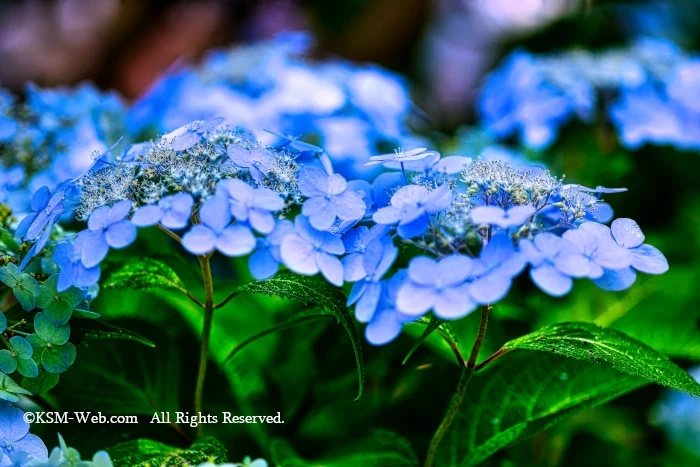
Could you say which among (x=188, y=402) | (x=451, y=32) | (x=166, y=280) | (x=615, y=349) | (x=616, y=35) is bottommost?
(x=451, y=32)

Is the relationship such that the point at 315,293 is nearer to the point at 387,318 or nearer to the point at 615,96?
the point at 387,318

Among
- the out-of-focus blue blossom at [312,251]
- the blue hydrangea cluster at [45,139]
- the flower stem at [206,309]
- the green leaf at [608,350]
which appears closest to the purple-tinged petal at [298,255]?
the out-of-focus blue blossom at [312,251]

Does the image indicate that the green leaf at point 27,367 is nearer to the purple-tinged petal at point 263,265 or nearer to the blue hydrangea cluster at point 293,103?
the purple-tinged petal at point 263,265

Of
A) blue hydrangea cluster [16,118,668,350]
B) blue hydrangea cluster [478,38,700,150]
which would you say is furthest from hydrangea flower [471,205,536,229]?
blue hydrangea cluster [478,38,700,150]

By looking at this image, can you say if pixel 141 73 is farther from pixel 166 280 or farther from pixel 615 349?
pixel 615 349

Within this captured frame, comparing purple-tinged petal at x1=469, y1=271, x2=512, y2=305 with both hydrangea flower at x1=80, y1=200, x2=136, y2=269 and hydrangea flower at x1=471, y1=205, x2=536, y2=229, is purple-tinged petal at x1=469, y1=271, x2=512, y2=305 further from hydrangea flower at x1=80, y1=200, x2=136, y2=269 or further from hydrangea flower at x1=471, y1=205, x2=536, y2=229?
hydrangea flower at x1=80, y1=200, x2=136, y2=269

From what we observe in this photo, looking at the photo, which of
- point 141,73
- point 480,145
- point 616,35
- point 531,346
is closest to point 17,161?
point 531,346
